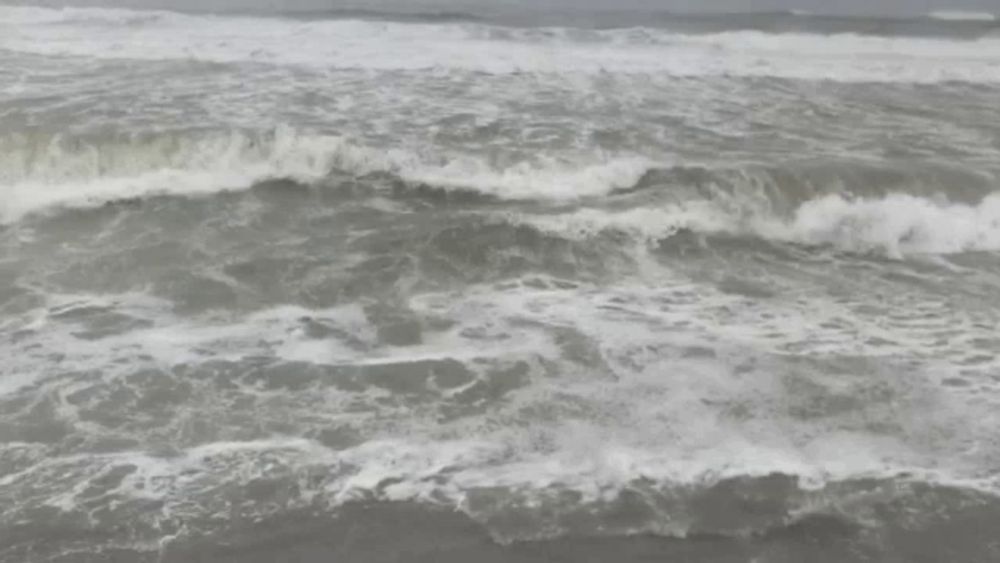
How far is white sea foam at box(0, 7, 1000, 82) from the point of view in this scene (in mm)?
15797

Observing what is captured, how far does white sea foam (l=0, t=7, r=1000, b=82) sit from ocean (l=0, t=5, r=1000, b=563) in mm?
1462

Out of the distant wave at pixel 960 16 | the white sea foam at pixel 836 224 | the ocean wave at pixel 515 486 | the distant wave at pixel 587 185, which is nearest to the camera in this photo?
the ocean wave at pixel 515 486

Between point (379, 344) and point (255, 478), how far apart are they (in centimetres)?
177

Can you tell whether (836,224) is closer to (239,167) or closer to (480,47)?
(239,167)

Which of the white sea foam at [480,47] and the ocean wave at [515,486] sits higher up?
the white sea foam at [480,47]

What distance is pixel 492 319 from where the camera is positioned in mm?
6973

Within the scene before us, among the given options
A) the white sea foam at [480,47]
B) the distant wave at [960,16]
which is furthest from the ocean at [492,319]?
the distant wave at [960,16]

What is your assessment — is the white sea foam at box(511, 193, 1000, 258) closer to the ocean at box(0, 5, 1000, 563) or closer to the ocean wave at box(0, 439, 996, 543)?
the ocean at box(0, 5, 1000, 563)

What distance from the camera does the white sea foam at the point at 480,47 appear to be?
51.8ft

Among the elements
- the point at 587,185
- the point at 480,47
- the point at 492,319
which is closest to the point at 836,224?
the point at 587,185

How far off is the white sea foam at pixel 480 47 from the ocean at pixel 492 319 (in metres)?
1.46

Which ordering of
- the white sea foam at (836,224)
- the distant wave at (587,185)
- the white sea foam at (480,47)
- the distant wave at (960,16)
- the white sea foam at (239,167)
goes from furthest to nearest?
the distant wave at (960,16)
the white sea foam at (480,47)
the white sea foam at (239,167)
the distant wave at (587,185)
the white sea foam at (836,224)

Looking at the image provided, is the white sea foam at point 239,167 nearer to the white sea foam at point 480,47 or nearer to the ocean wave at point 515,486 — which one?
the white sea foam at point 480,47

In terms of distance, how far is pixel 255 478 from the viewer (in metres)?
4.96
